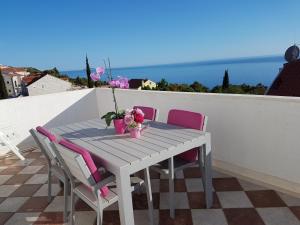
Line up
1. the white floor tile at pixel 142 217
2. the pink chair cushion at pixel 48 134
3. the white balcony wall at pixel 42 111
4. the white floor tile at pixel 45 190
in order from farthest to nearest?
the white balcony wall at pixel 42 111 → the white floor tile at pixel 45 190 → the white floor tile at pixel 142 217 → the pink chair cushion at pixel 48 134

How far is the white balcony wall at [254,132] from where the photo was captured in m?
2.19

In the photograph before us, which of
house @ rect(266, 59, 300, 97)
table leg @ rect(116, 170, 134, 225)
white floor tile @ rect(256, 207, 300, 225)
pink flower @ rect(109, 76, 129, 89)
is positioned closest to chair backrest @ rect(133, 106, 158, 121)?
pink flower @ rect(109, 76, 129, 89)

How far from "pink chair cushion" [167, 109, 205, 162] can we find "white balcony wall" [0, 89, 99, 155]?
2.54 meters

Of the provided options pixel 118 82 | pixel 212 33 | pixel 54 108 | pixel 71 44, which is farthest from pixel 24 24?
pixel 212 33

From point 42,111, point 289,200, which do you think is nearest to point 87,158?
point 289,200

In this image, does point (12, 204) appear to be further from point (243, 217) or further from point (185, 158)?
point (243, 217)

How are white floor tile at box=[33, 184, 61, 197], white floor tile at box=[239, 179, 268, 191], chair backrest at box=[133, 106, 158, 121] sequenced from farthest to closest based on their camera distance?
chair backrest at box=[133, 106, 158, 121], white floor tile at box=[33, 184, 61, 197], white floor tile at box=[239, 179, 268, 191]

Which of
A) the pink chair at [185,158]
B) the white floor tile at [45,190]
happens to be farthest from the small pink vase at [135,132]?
the white floor tile at [45,190]

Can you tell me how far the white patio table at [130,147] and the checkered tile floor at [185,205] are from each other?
7.8 inches

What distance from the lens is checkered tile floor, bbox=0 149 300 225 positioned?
6.30 ft

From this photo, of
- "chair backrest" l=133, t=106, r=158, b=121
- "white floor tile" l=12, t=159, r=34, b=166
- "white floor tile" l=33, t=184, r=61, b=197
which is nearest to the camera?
"white floor tile" l=33, t=184, r=61, b=197

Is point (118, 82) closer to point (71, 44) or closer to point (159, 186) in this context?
point (159, 186)

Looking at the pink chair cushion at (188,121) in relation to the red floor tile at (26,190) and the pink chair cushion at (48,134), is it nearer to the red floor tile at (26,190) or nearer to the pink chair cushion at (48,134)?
the pink chair cushion at (48,134)

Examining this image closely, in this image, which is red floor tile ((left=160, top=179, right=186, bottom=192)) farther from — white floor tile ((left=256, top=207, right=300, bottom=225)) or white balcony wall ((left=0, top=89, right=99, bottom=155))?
white balcony wall ((left=0, top=89, right=99, bottom=155))
